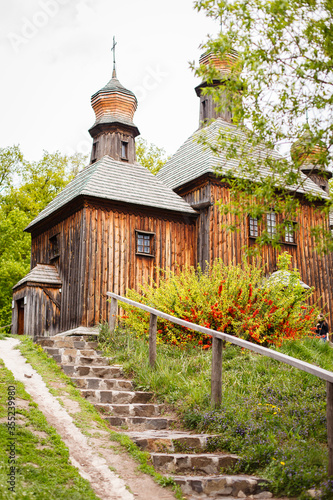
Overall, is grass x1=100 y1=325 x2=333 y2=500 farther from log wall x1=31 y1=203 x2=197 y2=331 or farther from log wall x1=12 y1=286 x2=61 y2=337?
log wall x1=12 y1=286 x2=61 y2=337

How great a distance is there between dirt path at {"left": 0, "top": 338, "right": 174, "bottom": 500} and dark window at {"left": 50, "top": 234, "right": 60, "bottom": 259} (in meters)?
9.81

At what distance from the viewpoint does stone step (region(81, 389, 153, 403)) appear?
841 centimetres

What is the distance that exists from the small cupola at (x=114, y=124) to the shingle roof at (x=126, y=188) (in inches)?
33.3

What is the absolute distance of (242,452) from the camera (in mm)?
6305

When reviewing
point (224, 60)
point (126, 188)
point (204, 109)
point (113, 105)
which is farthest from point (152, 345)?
point (204, 109)

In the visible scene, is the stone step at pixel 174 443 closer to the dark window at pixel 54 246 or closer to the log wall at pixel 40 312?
the log wall at pixel 40 312

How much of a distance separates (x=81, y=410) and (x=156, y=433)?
1.11m

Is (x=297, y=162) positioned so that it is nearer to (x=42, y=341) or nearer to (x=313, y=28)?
(x=313, y=28)

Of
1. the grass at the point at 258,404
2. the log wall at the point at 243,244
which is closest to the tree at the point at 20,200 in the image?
the log wall at the point at 243,244

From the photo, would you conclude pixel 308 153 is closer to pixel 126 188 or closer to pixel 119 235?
pixel 119 235

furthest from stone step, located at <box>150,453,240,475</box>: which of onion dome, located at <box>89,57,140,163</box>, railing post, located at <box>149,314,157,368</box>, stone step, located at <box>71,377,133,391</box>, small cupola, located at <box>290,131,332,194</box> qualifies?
onion dome, located at <box>89,57,140,163</box>

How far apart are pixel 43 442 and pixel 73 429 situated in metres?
0.79

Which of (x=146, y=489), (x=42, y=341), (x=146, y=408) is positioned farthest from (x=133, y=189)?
(x=146, y=489)

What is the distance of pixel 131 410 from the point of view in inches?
313
